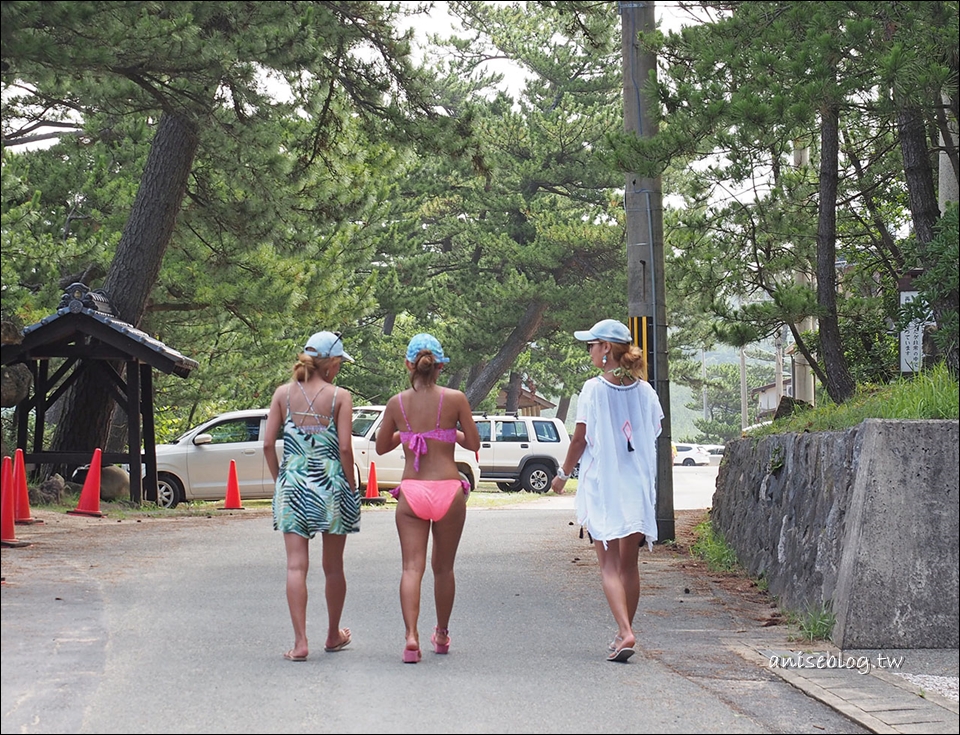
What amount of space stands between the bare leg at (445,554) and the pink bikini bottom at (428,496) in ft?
0.15

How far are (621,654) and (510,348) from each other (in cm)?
3151

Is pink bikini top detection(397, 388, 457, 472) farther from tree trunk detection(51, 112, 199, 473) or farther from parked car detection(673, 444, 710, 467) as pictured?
parked car detection(673, 444, 710, 467)

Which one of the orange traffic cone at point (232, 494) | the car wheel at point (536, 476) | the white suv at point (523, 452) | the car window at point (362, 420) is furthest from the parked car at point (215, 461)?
the car wheel at point (536, 476)

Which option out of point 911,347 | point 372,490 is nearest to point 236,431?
point 372,490

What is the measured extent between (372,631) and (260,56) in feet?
26.1

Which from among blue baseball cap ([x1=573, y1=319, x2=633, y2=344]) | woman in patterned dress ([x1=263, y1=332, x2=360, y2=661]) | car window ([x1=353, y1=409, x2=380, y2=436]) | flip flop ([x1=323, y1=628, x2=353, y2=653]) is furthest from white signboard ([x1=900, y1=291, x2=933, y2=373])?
car window ([x1=353, y1=409, x2=380, y2=436])

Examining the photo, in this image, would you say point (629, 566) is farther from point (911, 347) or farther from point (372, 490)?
point (372, 490)

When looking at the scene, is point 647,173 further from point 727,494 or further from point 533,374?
point 533,374

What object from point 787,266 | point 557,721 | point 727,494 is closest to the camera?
point 557,721

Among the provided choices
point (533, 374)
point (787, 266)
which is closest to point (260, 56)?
point (787, 266)

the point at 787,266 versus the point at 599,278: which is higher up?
the point at 599,278

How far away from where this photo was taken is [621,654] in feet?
23.8

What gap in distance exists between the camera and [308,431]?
261 inches

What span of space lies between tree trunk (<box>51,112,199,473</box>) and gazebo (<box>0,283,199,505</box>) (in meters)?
0.44
